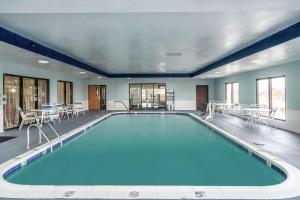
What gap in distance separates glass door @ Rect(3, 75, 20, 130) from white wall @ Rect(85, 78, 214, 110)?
292 inches

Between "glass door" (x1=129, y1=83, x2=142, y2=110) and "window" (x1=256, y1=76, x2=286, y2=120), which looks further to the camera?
"glass door" (x1=129, y1=83, x2=142, y2=110)

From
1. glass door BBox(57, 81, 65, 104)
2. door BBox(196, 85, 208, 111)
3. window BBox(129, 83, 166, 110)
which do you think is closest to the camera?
glass door BBox(57, 81, 65, 104)


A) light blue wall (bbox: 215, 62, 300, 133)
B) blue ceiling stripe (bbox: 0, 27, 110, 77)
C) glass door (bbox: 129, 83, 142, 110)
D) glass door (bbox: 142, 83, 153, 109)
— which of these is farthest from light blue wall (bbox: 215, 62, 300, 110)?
blue ceiling stripe (bbox: 0, 27, 110, 77)

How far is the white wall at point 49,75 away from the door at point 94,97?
50 centimetres

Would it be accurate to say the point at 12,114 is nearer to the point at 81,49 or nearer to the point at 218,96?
the point at 81,49

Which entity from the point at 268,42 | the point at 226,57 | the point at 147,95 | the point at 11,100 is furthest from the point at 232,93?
the point at 11,100

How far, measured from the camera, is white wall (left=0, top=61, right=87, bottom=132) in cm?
723

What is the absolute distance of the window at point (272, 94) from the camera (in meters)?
7.79

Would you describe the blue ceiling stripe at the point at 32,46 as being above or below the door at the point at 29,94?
above

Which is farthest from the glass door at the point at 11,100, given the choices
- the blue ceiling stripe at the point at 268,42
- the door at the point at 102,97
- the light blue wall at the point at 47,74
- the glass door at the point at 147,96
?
the glass door at the point at 147,96

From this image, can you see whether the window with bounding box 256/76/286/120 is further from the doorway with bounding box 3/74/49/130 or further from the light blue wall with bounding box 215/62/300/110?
the doorway with bounding box 3/74/49/130

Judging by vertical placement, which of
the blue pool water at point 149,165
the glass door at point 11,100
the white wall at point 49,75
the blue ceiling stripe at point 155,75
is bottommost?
the blue pool water at point 149,165

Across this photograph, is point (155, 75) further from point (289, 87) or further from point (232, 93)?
point (289, 87)

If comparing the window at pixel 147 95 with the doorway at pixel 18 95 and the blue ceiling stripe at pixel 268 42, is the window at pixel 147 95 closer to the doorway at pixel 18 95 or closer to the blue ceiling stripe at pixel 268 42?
the doorway at pixel 18 95
